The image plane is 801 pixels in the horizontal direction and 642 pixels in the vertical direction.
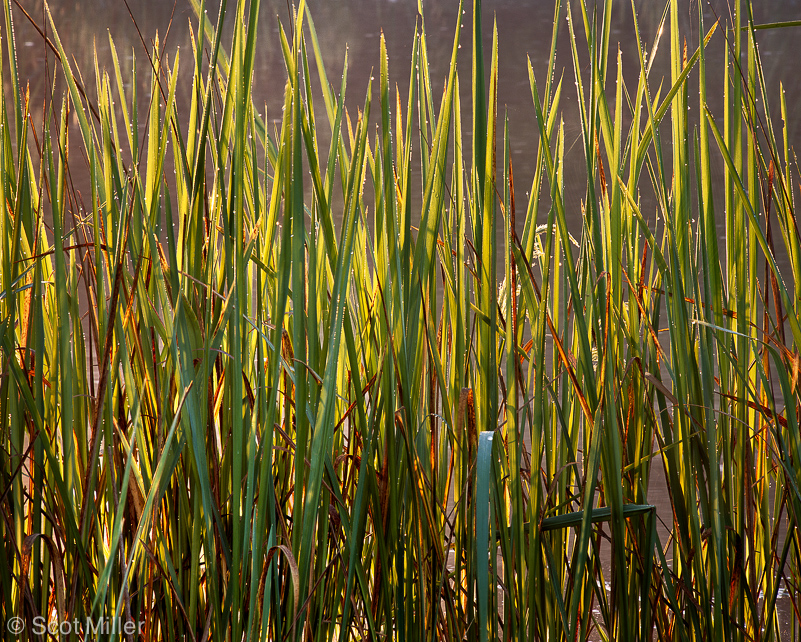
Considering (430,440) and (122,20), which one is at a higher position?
(122,20)

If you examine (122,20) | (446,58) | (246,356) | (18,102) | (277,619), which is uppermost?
(122,20)

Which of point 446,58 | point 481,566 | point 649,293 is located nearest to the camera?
point 481,566

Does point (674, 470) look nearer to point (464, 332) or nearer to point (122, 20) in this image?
point (464, 332)

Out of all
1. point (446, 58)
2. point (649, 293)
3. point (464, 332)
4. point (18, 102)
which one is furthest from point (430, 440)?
point (446, 58)

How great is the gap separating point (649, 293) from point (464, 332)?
14cm

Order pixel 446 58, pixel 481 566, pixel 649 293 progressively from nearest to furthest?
pixel 481 566 < pixel 649 293 < pixel 446 58

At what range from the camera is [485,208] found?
0.32m
